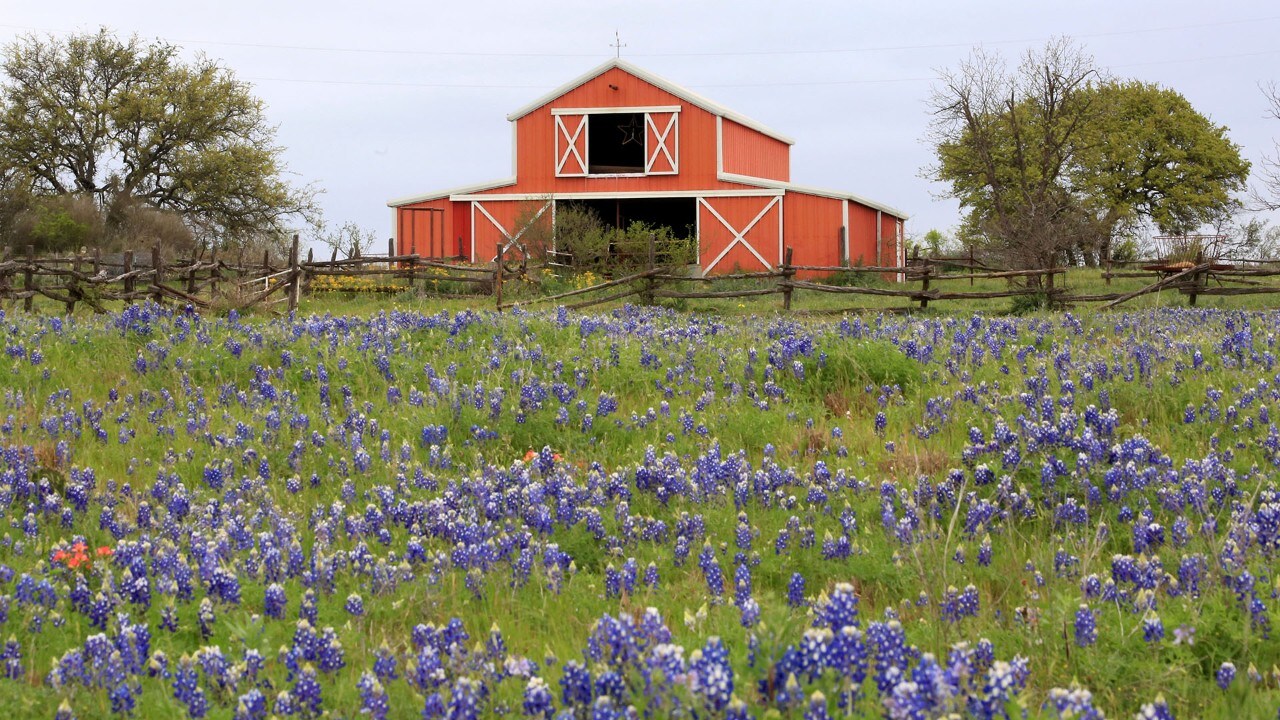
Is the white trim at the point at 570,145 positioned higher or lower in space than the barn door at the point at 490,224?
higher

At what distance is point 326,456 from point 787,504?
2.93 m

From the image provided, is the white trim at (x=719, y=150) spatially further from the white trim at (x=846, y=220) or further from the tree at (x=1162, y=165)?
the tree at (x=1162, y=165)

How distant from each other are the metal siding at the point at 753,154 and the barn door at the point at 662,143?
1529 mm

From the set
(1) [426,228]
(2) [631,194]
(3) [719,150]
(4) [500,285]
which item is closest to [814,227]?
(3) [719,150]

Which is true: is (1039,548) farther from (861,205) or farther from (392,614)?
(861,205)

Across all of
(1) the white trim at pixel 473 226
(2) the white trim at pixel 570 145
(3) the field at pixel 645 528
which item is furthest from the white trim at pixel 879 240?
(3) the field at pixel 645 528

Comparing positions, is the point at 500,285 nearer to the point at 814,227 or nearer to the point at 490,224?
the point at 490,224

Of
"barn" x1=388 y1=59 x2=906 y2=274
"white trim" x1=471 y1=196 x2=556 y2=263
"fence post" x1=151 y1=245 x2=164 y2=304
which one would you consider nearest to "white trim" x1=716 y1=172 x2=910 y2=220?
"barn" x1=388 y1=59 x2=906 y2=274

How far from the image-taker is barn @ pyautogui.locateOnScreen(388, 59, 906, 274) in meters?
33.6

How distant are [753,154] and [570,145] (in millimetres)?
6174

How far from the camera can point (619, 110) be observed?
112ft

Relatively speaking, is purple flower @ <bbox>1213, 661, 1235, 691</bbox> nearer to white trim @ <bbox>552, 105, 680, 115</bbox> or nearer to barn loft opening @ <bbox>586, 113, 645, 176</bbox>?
white trim @ <bbox>552, 105, 680, 115</bbox>

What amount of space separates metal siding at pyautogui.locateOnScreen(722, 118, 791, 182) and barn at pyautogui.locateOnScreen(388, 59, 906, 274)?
7 cm

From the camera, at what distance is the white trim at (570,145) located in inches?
1353
